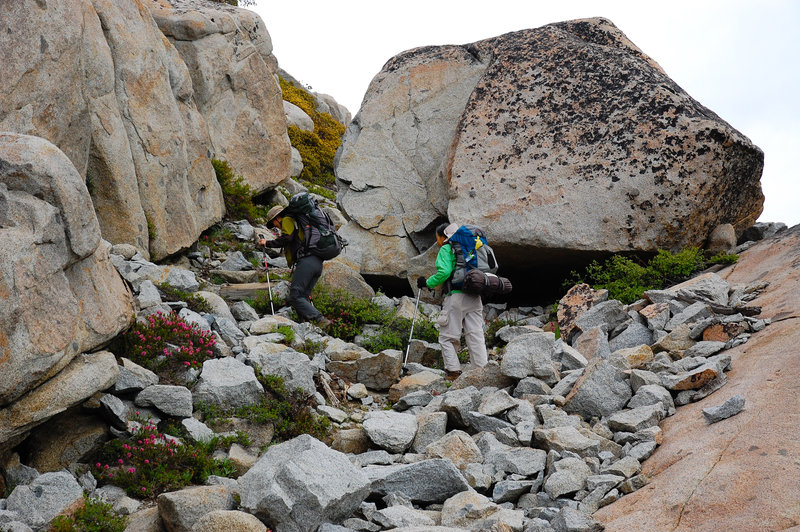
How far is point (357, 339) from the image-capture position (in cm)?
1450

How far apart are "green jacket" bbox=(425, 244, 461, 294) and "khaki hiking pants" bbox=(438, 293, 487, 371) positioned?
0.25 metres

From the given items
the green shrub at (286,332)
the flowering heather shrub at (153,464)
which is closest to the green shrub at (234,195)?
the green shrub at (286,332)

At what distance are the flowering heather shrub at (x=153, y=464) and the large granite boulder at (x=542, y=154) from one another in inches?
379

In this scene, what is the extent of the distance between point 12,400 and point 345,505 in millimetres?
3405

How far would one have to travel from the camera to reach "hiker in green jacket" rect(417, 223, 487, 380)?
12844mm

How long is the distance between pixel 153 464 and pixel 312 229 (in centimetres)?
845

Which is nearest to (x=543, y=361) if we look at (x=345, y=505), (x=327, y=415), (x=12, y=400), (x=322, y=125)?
(x=327, y=415)

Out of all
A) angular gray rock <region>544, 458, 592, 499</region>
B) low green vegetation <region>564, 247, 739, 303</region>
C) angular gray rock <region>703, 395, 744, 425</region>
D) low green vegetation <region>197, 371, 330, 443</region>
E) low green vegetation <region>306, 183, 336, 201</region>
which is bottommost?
low green vegetation <region>197, 371, 330, 443</region>

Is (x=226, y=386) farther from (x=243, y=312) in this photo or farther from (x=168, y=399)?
(x=243, y=312)

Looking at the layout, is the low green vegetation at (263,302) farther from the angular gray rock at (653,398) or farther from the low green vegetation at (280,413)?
the angular gray rock at (653,398)

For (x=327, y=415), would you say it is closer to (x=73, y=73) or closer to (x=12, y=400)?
(x=12, y=400)

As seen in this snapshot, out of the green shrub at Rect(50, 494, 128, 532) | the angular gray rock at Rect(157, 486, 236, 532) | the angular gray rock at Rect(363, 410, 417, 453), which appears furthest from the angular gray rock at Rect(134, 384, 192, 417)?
the angular gray rock at Rect(363, 410, 417, 453)

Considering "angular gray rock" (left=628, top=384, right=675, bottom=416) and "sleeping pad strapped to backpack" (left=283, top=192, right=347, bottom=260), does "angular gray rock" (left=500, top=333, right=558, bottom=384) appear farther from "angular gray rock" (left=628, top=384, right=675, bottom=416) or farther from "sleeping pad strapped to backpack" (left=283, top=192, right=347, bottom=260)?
"sleeping pad strapped to backpack" (left=283, top=192, right=347, bottom=260)

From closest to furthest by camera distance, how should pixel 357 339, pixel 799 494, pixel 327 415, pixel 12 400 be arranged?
pixel 799 494, pixel 12 400, pixel 327 415, pixel 357 339
